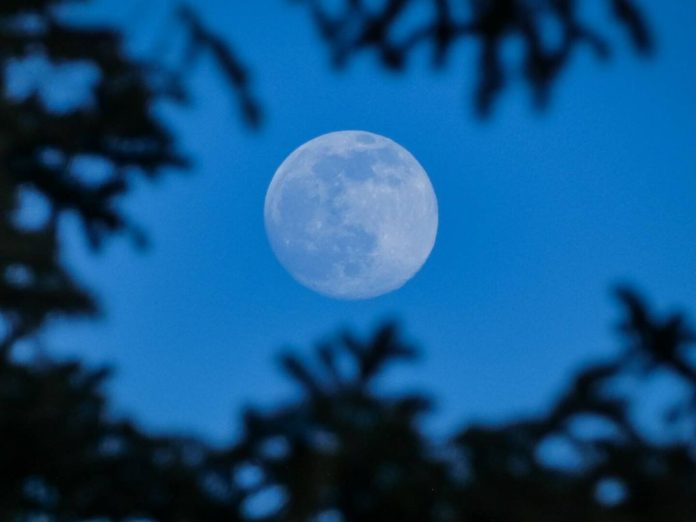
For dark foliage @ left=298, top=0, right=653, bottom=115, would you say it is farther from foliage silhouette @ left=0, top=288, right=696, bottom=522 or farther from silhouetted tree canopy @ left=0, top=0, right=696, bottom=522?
foliage silhouette @ left=0, top=288, right=696, bottom=522

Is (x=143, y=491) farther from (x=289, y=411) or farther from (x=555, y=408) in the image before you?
(x=555, y=408)

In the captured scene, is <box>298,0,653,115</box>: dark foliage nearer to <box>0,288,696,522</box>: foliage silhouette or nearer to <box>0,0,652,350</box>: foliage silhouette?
<box>0,0,652,350</box>: foliage silhouette

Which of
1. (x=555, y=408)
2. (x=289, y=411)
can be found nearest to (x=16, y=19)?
(x=289, y=411)

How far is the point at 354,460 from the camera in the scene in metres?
5.85

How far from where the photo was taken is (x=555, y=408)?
6.59m

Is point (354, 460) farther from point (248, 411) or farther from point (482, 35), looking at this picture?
point (482, 35)

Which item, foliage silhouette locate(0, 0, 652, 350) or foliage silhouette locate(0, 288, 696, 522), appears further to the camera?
foliage silhouette locate(0, 288, 696, 522)

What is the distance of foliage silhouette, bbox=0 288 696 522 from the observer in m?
4.54

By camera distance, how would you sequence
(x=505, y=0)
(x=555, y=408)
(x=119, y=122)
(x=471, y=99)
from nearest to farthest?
1. (x=505, y=0)
2. (x=471, y=99)
3. (x=119, y=122)
4. (x=555, y=408)

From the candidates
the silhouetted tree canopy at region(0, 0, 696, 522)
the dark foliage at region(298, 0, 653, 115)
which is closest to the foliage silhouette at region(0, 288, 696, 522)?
the silhouetted tree canopy at region(0, 0, 696, 522)

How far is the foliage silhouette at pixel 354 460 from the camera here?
4.54 m

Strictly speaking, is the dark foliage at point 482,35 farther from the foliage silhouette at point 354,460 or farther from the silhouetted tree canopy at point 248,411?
the foliage silhouette at point 354,460

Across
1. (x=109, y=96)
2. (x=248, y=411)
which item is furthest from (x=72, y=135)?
(x=248, y=411)

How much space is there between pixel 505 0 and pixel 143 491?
3.37 meters
